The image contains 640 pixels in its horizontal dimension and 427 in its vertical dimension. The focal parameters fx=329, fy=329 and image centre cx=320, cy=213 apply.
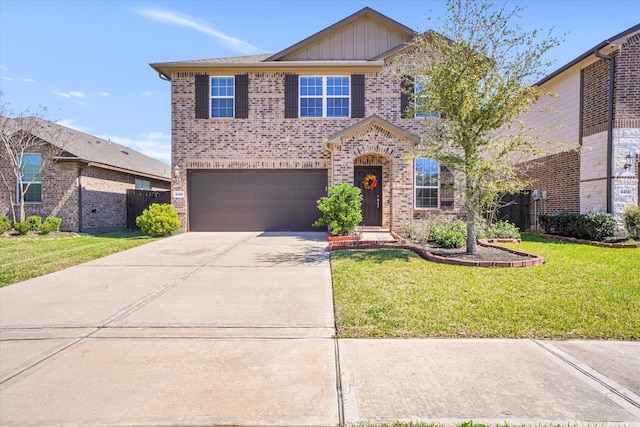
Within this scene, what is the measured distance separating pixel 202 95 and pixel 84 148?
22.9ft

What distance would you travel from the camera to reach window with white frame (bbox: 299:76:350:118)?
42.3 feet

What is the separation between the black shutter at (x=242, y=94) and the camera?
12805 millimetres

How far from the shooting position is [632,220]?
380 inches

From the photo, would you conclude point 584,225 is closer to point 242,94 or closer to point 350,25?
point 350,25

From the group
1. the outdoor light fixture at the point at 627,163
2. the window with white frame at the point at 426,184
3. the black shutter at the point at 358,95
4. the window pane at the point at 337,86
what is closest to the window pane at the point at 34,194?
the window pane at the point at 337,86

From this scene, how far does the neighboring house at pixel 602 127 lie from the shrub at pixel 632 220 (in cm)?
46

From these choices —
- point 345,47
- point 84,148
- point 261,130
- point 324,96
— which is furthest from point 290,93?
point 84,148

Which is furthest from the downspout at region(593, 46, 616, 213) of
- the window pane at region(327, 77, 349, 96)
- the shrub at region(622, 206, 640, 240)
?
the window pane at region(327, 77, 349, 96)

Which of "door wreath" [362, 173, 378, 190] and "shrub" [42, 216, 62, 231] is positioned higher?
"door wreath" [362, 173, 378, 190]

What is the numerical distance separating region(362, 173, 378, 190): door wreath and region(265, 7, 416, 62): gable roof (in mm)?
5227

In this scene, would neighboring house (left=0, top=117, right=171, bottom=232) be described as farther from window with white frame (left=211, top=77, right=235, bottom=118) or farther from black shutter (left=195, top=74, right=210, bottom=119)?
window with white frame (left=211, top=77, right=235, bottom=118)

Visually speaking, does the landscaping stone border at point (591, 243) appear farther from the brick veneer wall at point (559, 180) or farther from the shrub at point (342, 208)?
the shrub at point (342, 208)

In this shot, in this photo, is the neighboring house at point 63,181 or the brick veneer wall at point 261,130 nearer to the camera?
the brick veneer wall at point 261,130

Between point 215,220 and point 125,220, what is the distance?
651cm
